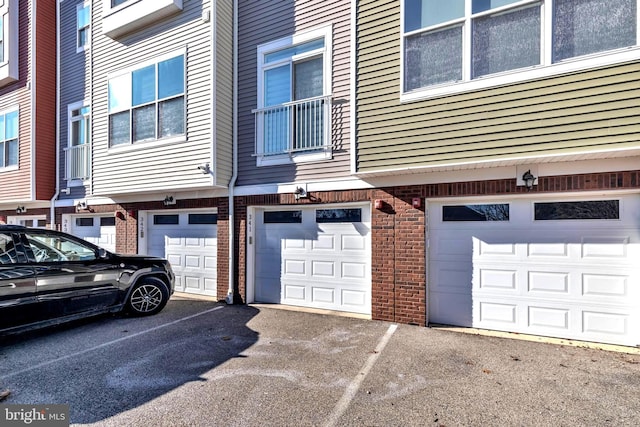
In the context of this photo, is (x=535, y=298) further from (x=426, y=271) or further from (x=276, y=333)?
(x=276, y=333)

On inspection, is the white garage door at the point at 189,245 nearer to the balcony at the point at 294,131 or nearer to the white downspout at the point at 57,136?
the balcony at the point at 294,131

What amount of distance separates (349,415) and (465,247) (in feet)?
11.4

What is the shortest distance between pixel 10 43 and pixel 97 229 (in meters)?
6.54

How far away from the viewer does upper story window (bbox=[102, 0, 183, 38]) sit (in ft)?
23.3

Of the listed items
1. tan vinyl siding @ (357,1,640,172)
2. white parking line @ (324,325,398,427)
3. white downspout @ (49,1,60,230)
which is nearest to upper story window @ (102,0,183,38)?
white downspout @ (49,1,60,230)

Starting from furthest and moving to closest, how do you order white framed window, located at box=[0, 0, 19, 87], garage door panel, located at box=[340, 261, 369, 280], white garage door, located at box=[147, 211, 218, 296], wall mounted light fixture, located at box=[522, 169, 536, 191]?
1. white framed window, located at box=[0, 0, 19, 87]
2. white garage door, located at box=[147, 211, 218, 296]
3. garage door panel, located at box=[340, 261, 369, 280]
4. wall mounted light fixture, located at box=[522, 169, 536, 191]

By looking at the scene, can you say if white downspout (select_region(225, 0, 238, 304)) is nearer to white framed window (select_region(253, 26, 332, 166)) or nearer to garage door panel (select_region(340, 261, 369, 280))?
white framed window (select_region(253, 26, 332, 166))

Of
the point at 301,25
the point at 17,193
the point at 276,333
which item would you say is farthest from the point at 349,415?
the point at 17,193

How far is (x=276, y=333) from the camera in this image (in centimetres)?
523

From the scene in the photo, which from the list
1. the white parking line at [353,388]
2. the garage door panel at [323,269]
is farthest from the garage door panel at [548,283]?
the garage door panel at [323,269]

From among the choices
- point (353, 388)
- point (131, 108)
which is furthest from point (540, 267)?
point (131, 108)

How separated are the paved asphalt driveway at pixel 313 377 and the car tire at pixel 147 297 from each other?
0.55 meters

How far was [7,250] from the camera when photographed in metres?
4.64

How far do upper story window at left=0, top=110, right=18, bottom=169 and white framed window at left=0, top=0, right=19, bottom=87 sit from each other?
1.11m
